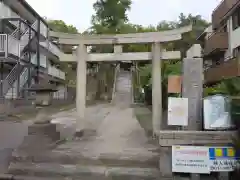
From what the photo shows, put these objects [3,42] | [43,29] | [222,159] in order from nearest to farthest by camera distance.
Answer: [222,159] → [3,42] → [43,29]

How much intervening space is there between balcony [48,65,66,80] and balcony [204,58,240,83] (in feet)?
50.3

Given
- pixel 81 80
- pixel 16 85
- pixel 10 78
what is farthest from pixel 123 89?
pixel 81 80

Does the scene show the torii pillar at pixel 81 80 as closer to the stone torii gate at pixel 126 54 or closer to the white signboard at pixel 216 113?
the stone torii gate at pixel 126 54

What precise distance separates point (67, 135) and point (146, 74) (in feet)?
34.3

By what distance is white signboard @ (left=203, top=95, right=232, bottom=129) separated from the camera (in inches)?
256

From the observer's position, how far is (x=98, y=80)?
96.2ft

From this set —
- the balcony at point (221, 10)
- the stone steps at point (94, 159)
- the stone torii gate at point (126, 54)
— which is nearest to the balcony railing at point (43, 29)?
the balcony at point (221, 10)

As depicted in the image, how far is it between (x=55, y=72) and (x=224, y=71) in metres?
18.7

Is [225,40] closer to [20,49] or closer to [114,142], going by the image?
[20,49]

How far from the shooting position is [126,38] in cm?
1022

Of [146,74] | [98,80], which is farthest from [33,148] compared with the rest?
[98,80]

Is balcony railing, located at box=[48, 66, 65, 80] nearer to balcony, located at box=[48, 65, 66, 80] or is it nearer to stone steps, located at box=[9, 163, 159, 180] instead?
balcony, located at box=[48, 65, 66, 80]

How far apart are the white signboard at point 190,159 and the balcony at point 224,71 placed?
962 cm

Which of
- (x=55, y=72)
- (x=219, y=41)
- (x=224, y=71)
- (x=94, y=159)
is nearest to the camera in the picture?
(x=94, y=159)
